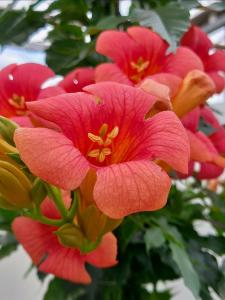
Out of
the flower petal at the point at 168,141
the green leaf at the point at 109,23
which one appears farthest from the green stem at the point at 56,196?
the green leaf at the point at 109,23

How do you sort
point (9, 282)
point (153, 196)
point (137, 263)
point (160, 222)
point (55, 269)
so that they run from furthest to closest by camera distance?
Result: point (9, 282), point (137, 263), point (160, 222), point (55, 269), point (153, 196)

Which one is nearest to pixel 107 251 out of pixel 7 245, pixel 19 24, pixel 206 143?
pixel 206 143

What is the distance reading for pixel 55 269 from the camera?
57 centimetres

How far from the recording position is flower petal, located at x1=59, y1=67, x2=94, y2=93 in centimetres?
60

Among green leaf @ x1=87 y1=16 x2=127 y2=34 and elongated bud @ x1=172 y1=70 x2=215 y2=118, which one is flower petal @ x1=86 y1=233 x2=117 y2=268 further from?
green leaf @ x1=87 y1=16 x2=127 y2=34

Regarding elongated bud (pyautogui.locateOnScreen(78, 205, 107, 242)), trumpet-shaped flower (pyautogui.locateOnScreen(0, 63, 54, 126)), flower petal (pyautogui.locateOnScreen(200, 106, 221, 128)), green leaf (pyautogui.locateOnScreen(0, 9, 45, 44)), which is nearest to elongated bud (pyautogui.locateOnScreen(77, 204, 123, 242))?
elongated bud (pyautogui.locateOnScreen(78, 205, 107, 242))

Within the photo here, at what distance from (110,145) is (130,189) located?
0.10 meters

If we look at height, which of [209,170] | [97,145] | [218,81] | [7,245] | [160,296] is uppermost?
[97,145]

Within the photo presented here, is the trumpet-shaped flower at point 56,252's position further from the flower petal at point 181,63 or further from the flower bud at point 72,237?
the flower petal at point 181,63

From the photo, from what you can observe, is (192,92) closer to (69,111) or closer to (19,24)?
(69,111)

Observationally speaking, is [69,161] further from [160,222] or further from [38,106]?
[160,222]

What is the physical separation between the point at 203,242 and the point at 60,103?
45 centimetres

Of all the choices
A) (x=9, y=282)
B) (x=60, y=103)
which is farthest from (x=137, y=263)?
(x=9, y=282)

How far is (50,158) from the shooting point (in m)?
0.34
